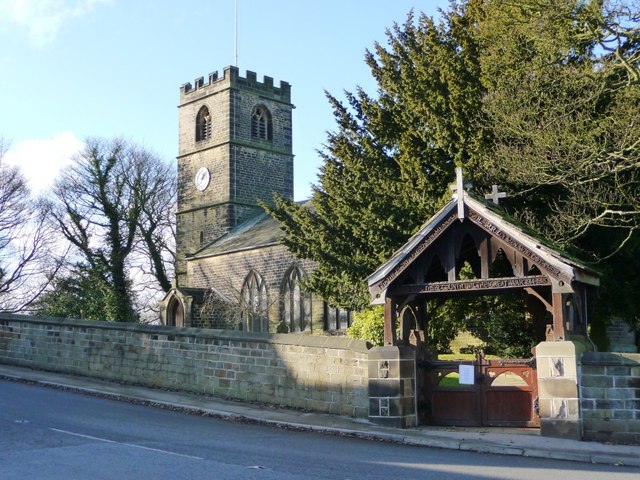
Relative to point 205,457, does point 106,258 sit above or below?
above

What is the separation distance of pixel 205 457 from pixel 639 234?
439 inches

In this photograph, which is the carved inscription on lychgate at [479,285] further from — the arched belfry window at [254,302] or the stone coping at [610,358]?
the arched belfry window at [254,302]

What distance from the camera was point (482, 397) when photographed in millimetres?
12367

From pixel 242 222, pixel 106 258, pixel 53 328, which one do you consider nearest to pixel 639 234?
pixel 53 328

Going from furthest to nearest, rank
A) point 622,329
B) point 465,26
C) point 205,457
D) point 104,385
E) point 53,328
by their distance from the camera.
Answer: point 622,329
point 53,328
point 465,26
point 104,385
point 205,457

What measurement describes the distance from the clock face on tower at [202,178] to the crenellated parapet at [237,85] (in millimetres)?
5072

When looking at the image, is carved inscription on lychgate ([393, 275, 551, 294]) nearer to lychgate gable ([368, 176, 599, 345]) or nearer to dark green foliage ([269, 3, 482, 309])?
lychgate gable ([368, 176, 599, 345])

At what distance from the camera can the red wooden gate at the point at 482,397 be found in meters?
12.1

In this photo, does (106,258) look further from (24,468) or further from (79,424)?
(24,468)

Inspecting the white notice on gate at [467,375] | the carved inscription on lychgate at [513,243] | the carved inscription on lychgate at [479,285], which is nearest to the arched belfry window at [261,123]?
the carved inscription on lychgate at [479,285]

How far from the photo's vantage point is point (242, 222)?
43.3 m

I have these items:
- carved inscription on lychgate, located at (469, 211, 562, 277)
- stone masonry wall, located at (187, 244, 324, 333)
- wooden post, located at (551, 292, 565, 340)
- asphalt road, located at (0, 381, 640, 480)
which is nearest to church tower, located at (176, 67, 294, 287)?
stone masonry wall, located at (187, 244, 324, 333)

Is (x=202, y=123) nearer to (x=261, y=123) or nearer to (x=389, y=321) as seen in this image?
(x=261, y=123)

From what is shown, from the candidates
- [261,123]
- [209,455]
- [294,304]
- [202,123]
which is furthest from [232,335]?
[202,123]
